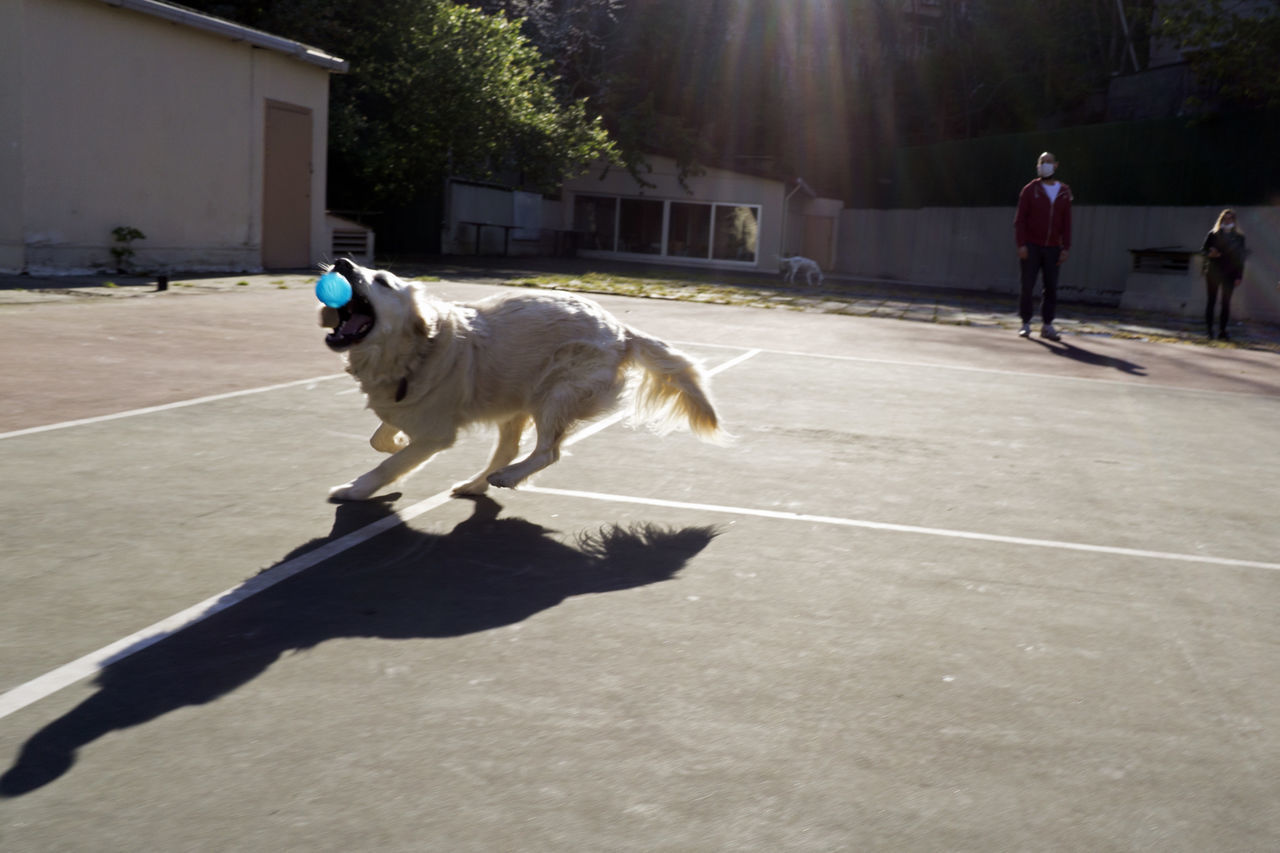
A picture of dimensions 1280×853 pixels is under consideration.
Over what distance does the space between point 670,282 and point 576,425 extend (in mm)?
20198

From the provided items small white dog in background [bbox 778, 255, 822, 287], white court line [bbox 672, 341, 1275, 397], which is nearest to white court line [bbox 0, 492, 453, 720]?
white court line [bbox 672, 341, 1275, 397]

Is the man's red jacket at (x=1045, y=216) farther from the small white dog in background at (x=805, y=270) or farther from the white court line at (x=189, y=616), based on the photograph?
the small white dog in background at (x=805, y=270)

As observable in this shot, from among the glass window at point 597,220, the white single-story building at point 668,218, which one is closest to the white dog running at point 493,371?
the white single-story building at point 668,218

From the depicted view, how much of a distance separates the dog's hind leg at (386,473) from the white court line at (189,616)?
0.17 meters

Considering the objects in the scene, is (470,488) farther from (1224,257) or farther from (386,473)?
(1224,257)

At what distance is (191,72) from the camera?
733 inches

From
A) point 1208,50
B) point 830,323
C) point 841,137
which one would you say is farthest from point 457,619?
point 841,137

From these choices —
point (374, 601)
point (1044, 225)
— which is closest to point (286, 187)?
point (1044, 225)

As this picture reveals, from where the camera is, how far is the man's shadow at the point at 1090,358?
1323 cm

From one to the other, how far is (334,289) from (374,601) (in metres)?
1.42

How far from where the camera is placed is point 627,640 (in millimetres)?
3896

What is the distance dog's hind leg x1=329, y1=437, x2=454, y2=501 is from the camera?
5484 millimetres

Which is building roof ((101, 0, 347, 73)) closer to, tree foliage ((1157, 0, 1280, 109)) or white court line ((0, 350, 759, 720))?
white court line ((0, 350, 759, 720))

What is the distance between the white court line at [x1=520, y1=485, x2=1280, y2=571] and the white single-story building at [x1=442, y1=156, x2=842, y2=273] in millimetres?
32581
